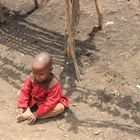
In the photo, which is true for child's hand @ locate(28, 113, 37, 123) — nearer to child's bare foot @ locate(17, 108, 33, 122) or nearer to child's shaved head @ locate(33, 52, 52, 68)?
child's bare foot @ locate(17, 108, 33, 122)

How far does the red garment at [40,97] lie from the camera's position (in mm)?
3779

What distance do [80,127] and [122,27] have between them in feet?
6.81

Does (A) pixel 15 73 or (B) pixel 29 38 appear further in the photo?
(B) pixel 29 38

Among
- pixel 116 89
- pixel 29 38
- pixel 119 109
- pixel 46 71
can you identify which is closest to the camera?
pixel 46 71

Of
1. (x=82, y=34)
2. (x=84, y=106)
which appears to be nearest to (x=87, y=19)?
(x=82, y=34)

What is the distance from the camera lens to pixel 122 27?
17.7ft

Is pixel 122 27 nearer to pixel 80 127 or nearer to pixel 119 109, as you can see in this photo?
pixel 119 109

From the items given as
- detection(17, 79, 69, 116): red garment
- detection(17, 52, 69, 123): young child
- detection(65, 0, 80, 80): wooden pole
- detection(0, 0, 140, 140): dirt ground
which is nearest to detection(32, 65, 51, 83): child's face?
detection(17, 52, 69, 123): young child

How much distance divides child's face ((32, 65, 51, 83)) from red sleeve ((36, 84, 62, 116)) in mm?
144

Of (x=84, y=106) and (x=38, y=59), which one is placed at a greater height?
(x=38, y=59)

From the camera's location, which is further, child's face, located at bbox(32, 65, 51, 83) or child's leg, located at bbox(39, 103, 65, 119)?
child's leg, located at bbox(39, 103, 65, 119)

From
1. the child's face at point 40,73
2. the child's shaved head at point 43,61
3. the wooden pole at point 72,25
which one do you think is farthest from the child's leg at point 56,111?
the wooden pole at point 72,25

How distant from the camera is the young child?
3.70m

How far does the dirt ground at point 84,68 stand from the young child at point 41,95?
9cm
